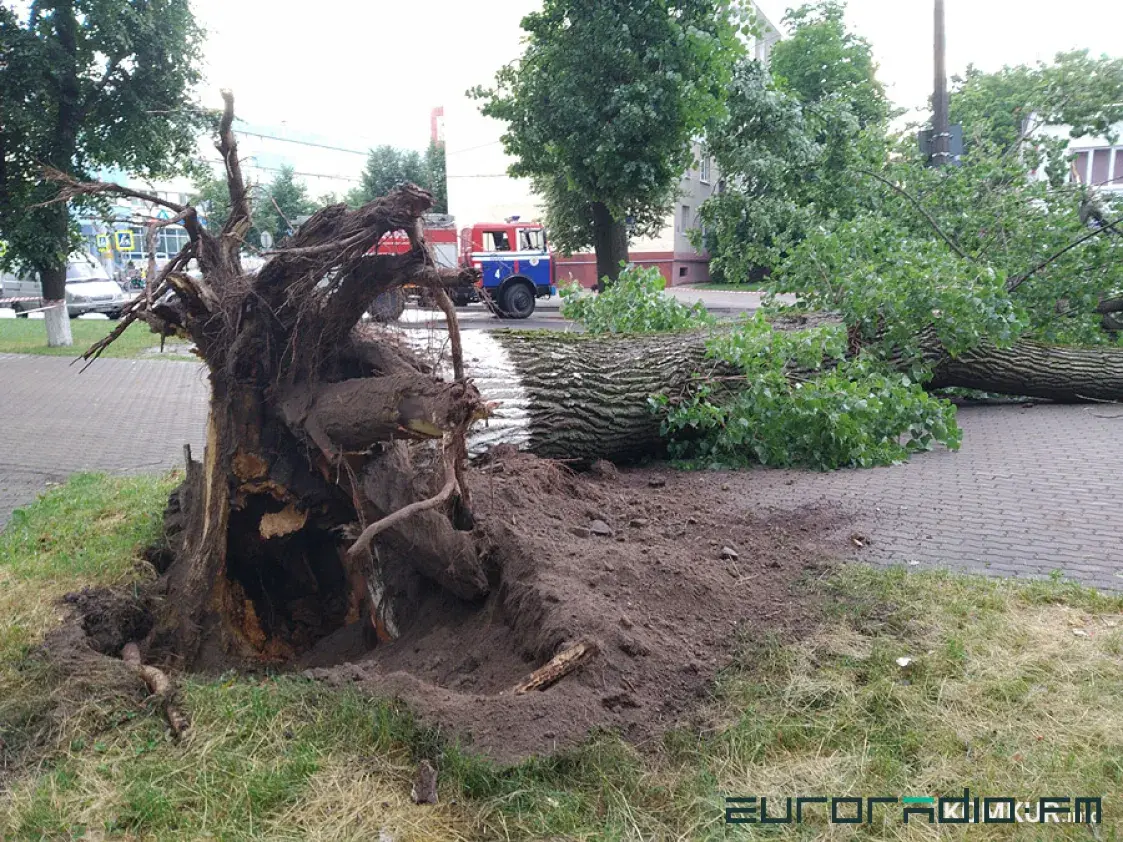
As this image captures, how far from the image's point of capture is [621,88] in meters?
14.6

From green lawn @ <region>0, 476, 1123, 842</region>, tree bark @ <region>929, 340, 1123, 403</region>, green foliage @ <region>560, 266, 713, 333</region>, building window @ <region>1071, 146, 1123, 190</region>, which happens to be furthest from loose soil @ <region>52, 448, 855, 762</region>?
building window @ <region>1071, 146, 1123, 190</region>

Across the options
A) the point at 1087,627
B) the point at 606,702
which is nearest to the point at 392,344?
the point at 606,702

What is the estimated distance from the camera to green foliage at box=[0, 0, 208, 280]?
13852 millimetres

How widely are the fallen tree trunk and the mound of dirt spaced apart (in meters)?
0.57

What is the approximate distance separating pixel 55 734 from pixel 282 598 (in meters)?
1.91

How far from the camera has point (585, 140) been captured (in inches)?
603

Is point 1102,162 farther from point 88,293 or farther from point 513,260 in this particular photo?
point 88,293

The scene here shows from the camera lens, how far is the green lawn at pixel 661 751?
8.72 ft

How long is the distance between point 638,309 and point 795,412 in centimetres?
268

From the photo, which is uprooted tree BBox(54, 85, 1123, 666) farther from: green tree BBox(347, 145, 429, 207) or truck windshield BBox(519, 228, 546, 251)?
green tree BBox(347, 145, 429, 207)

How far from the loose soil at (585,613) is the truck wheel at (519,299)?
16.0 meters

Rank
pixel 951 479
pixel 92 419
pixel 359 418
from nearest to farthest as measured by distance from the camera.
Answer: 1. pixel 359 418
2. pixel 951 479
3. pixel 92 419

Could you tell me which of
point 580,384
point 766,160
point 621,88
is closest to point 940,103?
point 766,160

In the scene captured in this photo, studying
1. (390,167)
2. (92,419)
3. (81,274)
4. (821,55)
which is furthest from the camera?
(390,167)
